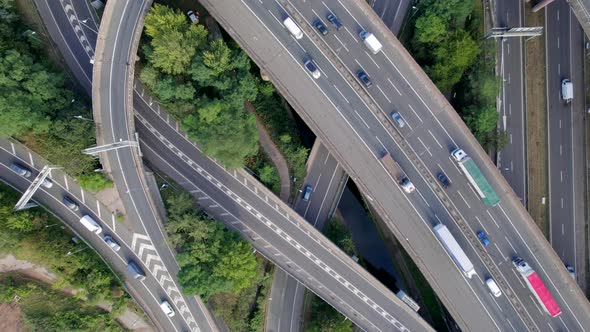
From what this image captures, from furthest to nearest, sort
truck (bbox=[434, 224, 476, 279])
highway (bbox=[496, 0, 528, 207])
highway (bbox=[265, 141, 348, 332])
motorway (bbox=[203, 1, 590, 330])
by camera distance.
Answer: highway (bbox=[265, 141, 348, 332]), highway (bbox=[496, 0, 528, 207]), truck (bbox=[434, 224, 476, 279]), motorway (bbox=[203, 1, 590, 330])

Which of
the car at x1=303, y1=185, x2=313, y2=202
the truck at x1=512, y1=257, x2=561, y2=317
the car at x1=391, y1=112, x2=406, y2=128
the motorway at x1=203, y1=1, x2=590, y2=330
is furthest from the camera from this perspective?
the car at x1=303, y1=185, x2=313, y2=202

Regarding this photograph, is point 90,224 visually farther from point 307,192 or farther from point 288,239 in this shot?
point 307,192

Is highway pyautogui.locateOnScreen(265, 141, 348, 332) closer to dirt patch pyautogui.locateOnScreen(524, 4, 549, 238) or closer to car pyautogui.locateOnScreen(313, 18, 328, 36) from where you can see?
car pyautogui.locateOnScreen(313, 18, 328, 36)

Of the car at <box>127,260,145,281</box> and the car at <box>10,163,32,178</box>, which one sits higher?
the car at <box>10,163,32,178</box>

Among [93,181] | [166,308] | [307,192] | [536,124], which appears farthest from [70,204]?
[536,124]

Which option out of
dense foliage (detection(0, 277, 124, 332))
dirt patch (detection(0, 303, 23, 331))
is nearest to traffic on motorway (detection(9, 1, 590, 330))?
dense foliage (detection(0, 277, 124, 332))

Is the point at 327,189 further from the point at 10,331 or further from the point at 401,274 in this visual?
the point at 10,331
